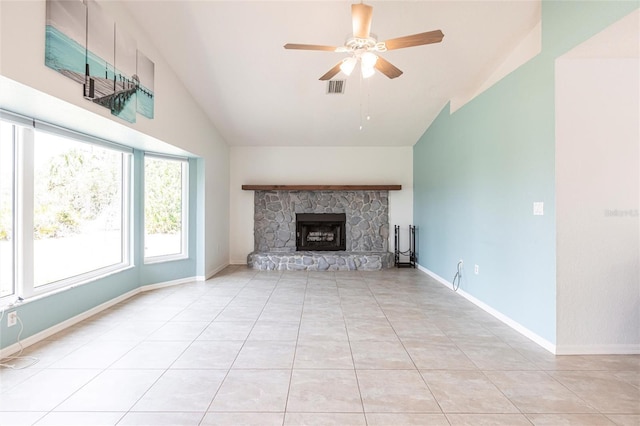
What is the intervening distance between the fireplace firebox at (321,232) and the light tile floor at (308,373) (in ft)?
10.7

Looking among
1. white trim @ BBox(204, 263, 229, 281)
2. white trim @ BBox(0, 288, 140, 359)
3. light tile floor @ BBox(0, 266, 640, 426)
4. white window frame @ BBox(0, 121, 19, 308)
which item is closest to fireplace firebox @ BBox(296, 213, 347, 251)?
white trim @ BBox(204, 263, 229, 281)

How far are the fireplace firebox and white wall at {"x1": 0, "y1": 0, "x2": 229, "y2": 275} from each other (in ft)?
5.34

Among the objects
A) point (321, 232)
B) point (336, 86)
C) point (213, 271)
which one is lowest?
point (213, 271)

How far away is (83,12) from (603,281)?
5.03 meters

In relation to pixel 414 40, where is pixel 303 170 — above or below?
below

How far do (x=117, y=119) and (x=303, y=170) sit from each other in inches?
167

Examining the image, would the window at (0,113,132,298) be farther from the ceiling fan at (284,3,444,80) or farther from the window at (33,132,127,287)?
the ceiling fan at (284,3,444,80)

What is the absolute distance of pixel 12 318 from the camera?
2814 mm

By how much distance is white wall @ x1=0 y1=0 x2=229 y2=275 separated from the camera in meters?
2.16

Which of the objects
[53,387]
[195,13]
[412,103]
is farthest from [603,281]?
[195,13]

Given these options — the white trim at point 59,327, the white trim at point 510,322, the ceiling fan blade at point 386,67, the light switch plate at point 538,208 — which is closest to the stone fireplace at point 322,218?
the white trim at point 510,322

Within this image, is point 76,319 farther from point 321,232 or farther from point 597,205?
point 597,205

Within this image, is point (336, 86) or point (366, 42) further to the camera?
point (336, 86)

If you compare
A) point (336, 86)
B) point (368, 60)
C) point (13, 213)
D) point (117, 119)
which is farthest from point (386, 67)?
point (13, 213)
